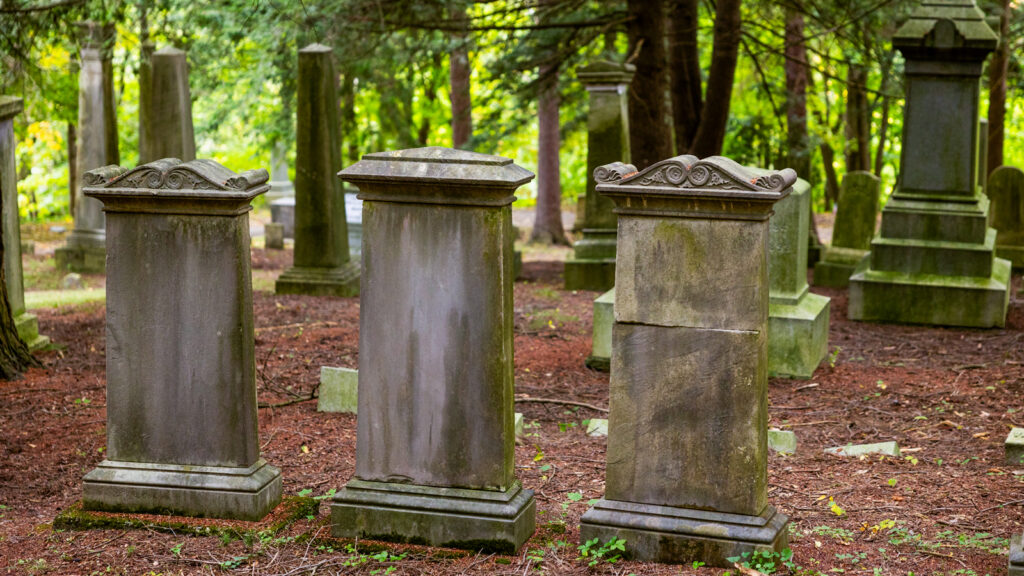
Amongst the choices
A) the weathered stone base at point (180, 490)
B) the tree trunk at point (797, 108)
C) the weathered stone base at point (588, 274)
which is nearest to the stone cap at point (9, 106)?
the weathered stone base at point (180, 490)

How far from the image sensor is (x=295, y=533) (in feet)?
14.8

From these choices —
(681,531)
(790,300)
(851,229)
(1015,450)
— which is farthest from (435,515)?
(851,229)

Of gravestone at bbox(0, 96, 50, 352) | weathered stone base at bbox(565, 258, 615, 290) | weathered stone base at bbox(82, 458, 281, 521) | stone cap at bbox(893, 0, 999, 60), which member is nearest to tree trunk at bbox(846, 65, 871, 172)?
weathered stone base at bbox(565, 258, 615, 290)

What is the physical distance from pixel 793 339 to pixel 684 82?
19.8ft

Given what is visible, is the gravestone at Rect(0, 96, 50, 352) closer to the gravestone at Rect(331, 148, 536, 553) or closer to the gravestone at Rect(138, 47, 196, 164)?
the gravestone at Rect(138, 47, 196, 164)

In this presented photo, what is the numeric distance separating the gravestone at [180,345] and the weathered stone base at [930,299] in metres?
7.10

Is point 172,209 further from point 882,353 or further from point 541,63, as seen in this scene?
point 541,63

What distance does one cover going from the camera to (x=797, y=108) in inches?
645

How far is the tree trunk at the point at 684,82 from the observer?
12.9 m

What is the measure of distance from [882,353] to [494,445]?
18.2 feet

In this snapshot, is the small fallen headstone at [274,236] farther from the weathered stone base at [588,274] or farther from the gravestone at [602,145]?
the gravestone at [602,145]

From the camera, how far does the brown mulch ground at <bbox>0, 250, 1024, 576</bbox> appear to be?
4.21 m

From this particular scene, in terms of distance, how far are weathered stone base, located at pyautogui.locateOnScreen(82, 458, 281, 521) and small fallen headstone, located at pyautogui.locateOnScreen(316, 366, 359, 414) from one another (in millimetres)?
1902

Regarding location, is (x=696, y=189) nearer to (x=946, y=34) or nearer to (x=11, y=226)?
(x=11, y=226)
